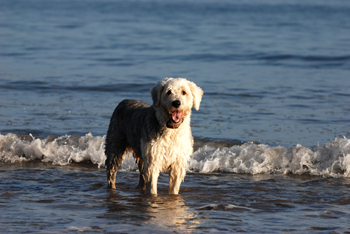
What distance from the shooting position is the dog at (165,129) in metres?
5.79

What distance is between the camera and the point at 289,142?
1024 cm

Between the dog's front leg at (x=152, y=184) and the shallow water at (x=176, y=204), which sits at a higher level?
the dog's front leg at (x=152, y=184)

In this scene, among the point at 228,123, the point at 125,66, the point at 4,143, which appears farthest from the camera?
the point at 125,66

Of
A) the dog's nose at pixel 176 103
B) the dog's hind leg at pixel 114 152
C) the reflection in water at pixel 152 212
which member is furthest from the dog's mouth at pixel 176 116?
the dog's hind leg at pixel 114 152

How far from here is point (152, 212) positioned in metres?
5.99

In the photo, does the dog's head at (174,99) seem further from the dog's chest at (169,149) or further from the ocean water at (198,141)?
the ocean water at (198,141)

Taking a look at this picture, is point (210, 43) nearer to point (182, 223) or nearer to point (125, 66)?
point (125, 66)

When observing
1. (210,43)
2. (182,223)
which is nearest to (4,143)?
(182,223)

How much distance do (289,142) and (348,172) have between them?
2147 millimetres

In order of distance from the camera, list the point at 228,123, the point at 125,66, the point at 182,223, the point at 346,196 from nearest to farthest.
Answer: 1. the point at 182,223
2. the point at 346,196
3. the point at 228,123
4. the point at 125,66

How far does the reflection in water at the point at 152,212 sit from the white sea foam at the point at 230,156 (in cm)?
168

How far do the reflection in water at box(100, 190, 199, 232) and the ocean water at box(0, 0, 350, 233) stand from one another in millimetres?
15

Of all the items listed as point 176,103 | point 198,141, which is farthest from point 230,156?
point 176,103

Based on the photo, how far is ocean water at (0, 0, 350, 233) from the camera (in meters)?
5.86
